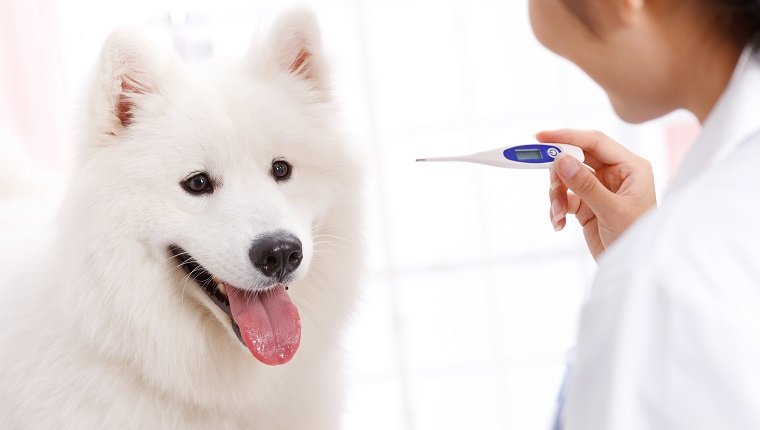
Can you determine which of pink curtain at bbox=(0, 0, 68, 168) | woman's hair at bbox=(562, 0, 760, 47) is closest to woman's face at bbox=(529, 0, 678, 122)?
woman's hair at bbox=(562, 0, 760, 47)

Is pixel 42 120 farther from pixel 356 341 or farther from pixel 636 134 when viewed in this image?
pixel 636 134

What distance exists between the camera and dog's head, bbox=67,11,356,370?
1.40 metres

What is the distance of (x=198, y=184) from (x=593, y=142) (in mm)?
742

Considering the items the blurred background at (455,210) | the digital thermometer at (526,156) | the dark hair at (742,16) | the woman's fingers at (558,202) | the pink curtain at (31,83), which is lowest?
the blurred background at (455,210)

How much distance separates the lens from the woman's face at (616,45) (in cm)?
86


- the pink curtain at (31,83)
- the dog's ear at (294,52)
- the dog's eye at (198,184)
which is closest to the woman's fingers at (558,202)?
the dog's ear at (294,52)

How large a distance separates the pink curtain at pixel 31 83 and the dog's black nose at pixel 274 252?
7.59 ft

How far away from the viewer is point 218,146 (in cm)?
144

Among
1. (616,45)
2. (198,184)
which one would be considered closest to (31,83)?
(198,184)

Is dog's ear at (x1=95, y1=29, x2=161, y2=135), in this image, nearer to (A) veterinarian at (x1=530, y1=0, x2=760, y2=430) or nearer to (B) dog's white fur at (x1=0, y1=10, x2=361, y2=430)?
(B) dog's white fur at (x1=0, y1=10, x2=361, y2=430)

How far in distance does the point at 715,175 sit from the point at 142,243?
1.05 meters

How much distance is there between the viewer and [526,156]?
4.44 ft

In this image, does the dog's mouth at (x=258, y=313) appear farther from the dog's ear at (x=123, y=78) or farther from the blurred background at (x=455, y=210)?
the blurred background at (x=455, y=210)

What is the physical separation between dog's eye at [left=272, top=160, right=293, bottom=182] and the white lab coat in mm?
967
